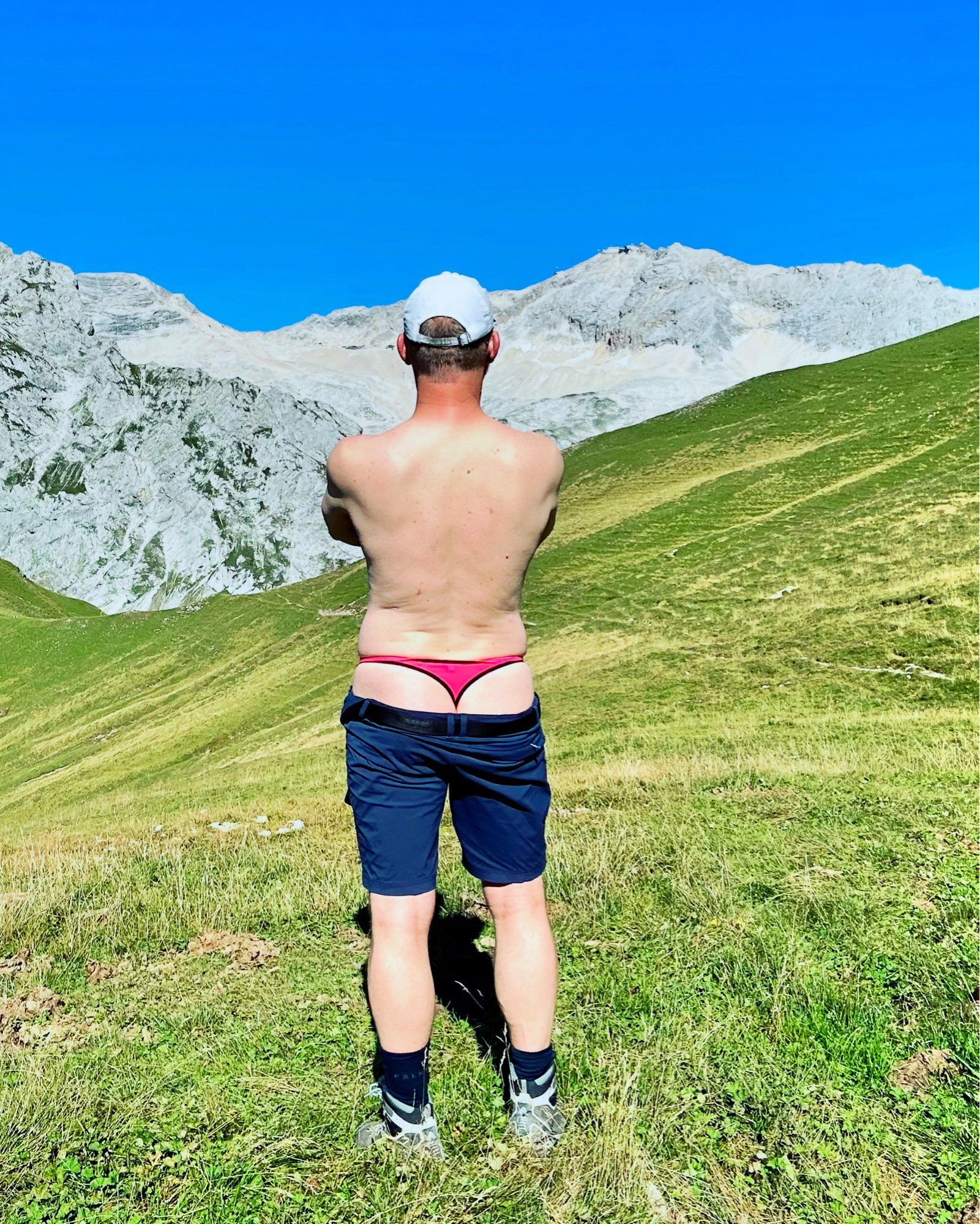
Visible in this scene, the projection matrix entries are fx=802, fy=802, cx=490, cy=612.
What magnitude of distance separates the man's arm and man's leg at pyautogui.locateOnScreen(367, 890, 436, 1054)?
167cm

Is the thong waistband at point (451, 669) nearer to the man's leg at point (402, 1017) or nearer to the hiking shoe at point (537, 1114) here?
the man's leg at point (402, 1017)

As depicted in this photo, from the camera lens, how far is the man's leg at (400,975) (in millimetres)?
3551

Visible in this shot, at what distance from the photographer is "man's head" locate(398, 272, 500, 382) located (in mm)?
3516

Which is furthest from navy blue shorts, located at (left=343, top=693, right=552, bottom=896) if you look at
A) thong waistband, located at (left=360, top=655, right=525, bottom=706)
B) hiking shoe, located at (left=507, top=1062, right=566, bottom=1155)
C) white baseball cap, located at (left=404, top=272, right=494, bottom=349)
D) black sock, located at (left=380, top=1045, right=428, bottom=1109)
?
white baseball cap, located at (left=404, top=272, right=494, bottom=349)

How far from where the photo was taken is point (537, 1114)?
361cm

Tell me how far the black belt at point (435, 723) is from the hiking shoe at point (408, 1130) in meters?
1.61

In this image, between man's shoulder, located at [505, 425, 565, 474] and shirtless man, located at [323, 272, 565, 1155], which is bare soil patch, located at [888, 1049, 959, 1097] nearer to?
shirtless man, located at [323, 272, 565, 1155]

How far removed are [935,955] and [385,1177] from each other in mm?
3449

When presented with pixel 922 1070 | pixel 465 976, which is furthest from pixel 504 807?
pixel 922 1070

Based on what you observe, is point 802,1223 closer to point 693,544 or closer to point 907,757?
point 907,757

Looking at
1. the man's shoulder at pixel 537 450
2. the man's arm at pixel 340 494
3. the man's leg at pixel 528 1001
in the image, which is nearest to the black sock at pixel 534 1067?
the man's leg at pixel 528 1001

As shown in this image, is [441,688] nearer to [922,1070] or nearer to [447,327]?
[447,327]

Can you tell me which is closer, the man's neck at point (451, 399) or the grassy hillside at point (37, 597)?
the man's neck at point (451, 399)

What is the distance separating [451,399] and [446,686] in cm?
128
